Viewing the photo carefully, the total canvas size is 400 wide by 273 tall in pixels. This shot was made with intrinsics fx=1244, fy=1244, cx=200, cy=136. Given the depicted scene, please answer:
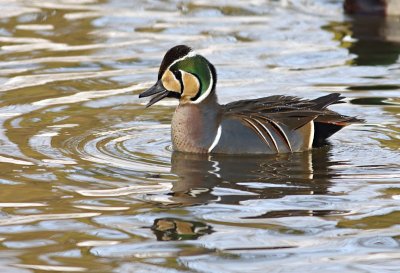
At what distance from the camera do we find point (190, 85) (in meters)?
10.1

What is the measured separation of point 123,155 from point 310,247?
288 cm

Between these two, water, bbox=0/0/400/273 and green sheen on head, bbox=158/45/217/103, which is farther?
green sheen on head, bbox=158/45/217/103

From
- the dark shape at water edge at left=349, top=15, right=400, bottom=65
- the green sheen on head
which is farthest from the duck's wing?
the dark shape at water edge at left=349, top=15, right=400, bottom=65

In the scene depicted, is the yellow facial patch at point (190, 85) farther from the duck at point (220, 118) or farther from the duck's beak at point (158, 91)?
the duck's beak at point (158, 91)

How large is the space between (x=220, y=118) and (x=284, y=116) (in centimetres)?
53

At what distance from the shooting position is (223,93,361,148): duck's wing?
10.0 metres

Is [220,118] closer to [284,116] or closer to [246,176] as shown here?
[284,116]

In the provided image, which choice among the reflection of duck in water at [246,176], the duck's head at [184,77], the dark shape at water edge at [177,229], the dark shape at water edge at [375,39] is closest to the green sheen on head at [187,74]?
the duck's head at [184,77]

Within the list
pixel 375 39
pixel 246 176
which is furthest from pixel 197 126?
pixel 375 39

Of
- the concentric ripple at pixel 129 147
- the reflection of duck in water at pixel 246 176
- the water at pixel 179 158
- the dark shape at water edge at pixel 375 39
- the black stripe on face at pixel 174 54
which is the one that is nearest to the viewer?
the water at pixel 179 158

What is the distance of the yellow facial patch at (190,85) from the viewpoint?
10.1m

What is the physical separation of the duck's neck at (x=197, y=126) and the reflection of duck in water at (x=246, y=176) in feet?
0.27

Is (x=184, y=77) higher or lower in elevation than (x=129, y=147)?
higher

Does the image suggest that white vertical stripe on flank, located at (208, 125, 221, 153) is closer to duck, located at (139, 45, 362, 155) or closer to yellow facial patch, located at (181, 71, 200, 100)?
duck, located at (139, 45, 362, 155)
